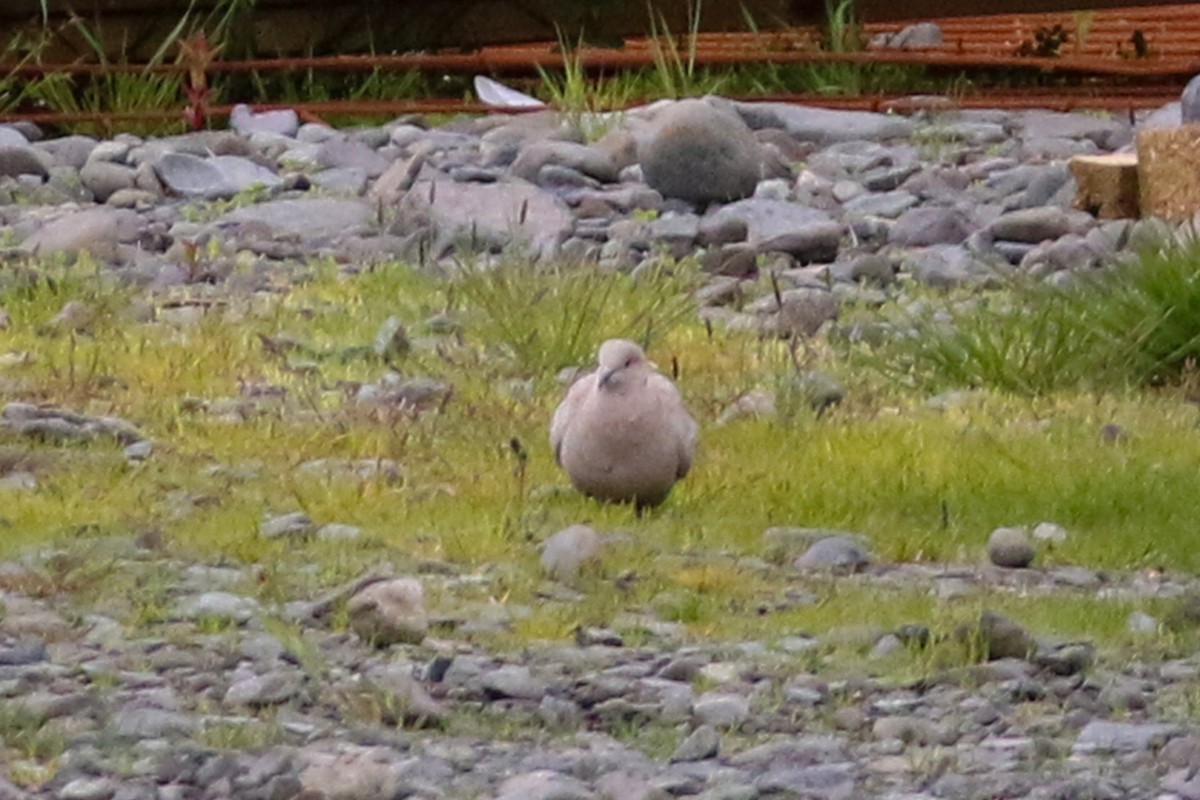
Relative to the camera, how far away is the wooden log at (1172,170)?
7.67 m

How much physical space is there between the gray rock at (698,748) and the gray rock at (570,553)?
1.02 meters

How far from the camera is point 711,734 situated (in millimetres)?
3369

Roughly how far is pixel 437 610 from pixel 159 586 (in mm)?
474

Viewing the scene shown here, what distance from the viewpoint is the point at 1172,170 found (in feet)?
25.5

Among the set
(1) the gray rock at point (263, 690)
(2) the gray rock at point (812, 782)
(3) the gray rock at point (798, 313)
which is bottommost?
(3) the gray rock at point (798, 313)

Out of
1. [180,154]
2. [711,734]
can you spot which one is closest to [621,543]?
[711,734]

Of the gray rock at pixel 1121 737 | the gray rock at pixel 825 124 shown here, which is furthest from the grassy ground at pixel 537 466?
the gray rock at pixel 825 124

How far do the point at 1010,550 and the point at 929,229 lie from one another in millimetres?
3691

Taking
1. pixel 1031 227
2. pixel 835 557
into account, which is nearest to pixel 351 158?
pixel 1031 227

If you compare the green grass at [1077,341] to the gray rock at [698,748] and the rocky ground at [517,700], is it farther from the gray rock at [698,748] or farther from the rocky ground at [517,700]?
the gray rock at [698,748]

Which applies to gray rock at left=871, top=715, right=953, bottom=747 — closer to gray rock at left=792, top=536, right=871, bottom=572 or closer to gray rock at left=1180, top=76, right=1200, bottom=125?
gray rock at left=792, top=536, right=871, bottom=572

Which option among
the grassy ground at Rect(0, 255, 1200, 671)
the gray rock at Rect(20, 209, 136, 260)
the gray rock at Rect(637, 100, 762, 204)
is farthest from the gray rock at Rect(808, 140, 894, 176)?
the gray rock at Rect(20, 209, 136, 260)

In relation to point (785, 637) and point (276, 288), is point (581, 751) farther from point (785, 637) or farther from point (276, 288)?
point (276, 288)

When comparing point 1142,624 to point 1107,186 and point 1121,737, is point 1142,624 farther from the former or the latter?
→ point 1107,186
